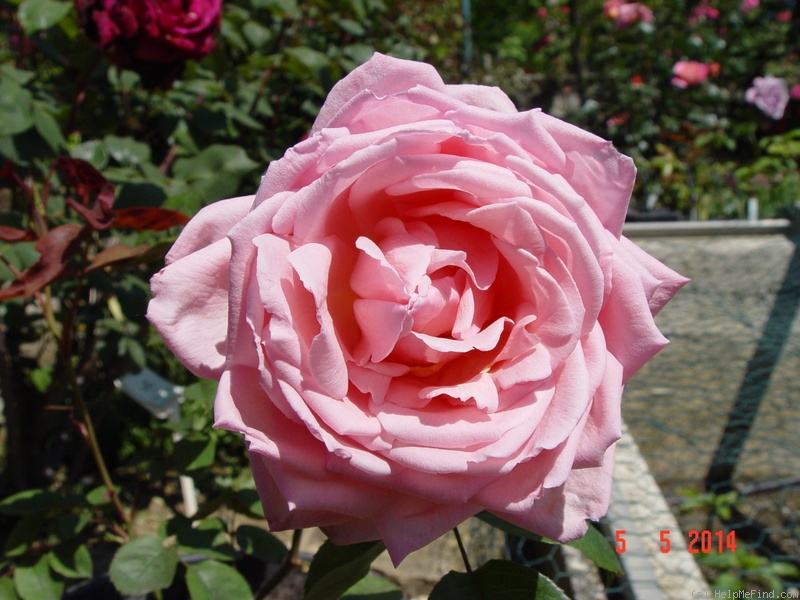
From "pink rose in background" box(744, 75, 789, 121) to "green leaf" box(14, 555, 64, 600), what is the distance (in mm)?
5163

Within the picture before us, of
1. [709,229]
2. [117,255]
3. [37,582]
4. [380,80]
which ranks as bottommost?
[709,229]

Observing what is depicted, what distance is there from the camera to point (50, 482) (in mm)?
1509

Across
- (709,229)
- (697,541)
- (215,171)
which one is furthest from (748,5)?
(215,171)

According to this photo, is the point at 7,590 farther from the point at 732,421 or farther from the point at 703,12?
the point at 703,12

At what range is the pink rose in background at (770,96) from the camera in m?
4.66

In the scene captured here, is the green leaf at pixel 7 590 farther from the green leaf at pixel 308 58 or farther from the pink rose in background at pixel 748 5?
the pink rose in background at pixel 748 5

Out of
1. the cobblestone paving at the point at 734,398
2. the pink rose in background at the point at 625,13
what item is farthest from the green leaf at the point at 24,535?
the pink rose in background at the point at 625,13

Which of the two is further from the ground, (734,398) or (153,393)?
(153,393)

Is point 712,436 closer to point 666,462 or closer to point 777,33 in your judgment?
point 666,462

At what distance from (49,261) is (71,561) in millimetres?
418

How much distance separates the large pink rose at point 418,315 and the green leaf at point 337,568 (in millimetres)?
115

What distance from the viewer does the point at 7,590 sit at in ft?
2.55

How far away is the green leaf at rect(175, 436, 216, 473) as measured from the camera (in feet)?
2.59

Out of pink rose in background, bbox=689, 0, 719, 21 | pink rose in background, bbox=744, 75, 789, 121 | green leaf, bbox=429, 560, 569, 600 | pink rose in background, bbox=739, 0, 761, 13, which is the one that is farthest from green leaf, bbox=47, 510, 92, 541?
pink rose in background, bbox=739, 0, 761, 13
